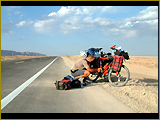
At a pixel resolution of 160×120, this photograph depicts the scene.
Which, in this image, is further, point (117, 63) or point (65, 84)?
point (117, 63)

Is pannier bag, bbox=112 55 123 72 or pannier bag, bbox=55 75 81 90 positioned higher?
pannier bag, bbox=112 55 123 72

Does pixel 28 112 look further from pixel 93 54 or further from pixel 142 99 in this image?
pixel 93 54

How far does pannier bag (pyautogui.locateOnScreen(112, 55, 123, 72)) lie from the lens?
6449 mm

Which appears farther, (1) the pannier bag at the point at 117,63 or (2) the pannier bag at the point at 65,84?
(1) the pannier bag at the point at 117,63

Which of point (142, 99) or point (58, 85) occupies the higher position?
point (58, 85)

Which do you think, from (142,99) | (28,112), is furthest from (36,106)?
(142,99)

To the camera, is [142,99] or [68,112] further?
[142,99]

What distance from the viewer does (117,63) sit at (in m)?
6.52

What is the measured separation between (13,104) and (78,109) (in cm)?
180

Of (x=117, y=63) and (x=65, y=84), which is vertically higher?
(x=117, y=63)

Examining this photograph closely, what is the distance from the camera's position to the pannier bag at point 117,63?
21.2 feet

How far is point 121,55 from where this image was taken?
671 centimetres

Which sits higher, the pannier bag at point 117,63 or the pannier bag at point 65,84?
the pannier bag at point 117,63
